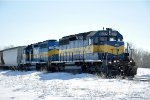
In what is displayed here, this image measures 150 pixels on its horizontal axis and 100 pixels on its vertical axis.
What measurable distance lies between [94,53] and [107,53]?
1.09m

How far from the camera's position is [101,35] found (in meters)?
19.5

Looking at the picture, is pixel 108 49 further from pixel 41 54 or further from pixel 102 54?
pixel 41 54

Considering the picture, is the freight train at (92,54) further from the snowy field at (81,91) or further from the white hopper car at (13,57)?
the white hopper car at (13,57)

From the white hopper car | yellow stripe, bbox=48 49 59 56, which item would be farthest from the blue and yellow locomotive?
the white hopper car

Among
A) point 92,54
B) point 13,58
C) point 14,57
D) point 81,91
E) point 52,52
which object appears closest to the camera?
point 81,91

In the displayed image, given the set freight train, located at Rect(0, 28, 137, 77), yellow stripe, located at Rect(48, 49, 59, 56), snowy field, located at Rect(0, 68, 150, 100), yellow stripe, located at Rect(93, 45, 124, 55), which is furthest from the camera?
yellow stripe, located at Rect(48, 49, 59, 56)

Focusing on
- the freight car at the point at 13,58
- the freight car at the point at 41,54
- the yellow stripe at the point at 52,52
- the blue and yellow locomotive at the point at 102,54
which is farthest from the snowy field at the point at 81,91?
the freight car at the point at 13,58

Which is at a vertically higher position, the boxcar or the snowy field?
the boxcar

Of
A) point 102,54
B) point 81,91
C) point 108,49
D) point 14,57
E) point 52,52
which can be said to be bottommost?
point 81,91

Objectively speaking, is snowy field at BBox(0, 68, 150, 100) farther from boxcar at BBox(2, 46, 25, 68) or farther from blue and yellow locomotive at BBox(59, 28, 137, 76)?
boxcar at BBox(2, 46, 25, 68)

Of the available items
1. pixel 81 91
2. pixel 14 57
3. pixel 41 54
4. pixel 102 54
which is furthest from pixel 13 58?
pixel 81 91

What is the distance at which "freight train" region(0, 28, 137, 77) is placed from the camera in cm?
1798

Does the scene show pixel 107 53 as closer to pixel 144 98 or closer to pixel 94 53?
pixel 94 53

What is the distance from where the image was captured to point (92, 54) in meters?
19.7
